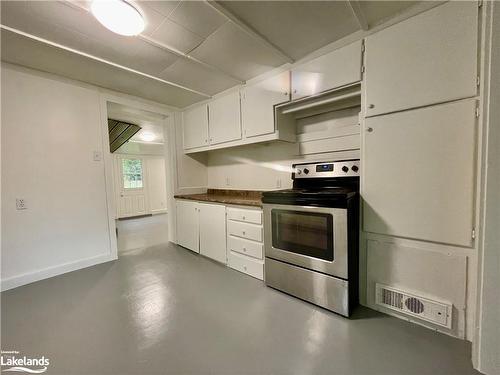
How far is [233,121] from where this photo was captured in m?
2.79

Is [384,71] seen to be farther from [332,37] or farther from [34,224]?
[34,224]

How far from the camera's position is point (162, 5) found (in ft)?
4.80

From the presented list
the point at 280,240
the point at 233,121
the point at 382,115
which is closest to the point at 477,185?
the point at 382,115

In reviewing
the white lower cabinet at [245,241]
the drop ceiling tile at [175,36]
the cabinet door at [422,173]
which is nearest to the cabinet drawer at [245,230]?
the white lower cabinet at [245,241]

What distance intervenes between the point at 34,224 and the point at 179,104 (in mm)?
2489

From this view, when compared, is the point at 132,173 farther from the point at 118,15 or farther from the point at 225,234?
the point at 118,15

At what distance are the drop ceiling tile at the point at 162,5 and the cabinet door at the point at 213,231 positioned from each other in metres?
1.95

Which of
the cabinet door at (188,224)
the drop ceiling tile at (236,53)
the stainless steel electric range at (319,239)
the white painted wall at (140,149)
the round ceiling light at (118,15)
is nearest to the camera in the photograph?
the round ceiling light at (118,15)

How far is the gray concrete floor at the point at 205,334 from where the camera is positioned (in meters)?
1.25

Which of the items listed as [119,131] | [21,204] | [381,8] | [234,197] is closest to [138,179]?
[119,131]

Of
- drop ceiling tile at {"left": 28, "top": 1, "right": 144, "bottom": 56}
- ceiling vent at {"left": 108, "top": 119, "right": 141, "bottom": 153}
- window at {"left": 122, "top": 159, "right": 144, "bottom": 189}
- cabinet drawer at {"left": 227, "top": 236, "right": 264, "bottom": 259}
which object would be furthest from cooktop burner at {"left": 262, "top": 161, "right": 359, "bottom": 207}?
window at {"left": 122, "top": 159, "right": 144, "bottom": 189}

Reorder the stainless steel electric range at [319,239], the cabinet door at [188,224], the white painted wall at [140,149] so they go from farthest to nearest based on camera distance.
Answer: the white painted wall at [140,149] < the cabinet door at [188,224] < the stainless steel electric range at [319,239]

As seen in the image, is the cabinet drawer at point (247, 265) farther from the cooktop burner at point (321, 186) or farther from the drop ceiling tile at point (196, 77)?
the drop ceiling tile at point (196, 77)

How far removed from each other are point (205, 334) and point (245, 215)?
1.20m
